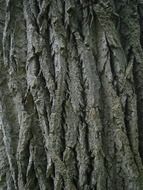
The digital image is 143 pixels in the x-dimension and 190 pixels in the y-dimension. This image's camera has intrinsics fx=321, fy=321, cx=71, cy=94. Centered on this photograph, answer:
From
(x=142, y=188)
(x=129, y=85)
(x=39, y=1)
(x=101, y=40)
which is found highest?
(x=39, y=1)

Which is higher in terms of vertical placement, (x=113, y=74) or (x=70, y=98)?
(x=113, y=74)

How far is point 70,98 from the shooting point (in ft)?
4.91

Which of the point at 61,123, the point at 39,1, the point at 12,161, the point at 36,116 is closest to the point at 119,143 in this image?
the point at 61,123

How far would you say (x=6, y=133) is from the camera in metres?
1.61

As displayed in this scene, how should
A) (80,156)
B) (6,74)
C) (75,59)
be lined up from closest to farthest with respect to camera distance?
1. (80,156)
2. (75,59)
3. (6,74)

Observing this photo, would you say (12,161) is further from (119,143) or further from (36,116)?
(119,143)

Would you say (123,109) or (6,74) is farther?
(6,74)

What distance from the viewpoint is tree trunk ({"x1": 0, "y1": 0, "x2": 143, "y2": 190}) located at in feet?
4.75

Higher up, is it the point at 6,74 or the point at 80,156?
the point at 6,74

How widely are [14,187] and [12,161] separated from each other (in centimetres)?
13

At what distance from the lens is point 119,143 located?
147cm

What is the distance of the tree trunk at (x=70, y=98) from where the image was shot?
4.75ft

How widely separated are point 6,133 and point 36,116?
0.19 metres

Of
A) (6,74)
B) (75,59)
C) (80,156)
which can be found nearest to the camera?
(80,156)
